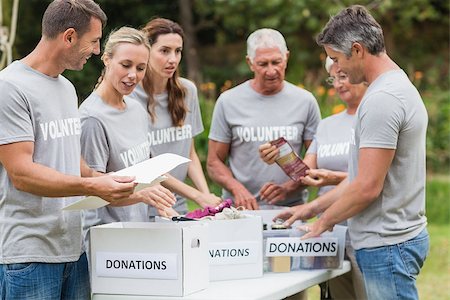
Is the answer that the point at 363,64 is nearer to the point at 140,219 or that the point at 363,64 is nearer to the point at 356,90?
the point at 356,90

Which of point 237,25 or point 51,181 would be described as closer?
point 51,181

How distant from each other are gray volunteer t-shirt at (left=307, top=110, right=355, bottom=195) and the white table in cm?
55

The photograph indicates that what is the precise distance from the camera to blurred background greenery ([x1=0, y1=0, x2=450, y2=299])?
37.3 feet

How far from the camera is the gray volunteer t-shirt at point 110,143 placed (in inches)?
137

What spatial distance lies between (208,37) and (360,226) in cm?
1285

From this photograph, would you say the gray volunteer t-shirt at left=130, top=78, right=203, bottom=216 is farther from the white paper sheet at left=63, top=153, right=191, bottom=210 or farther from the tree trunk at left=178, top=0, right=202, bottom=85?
the tree trunk at left=178, top=0, right=202, bottom=85

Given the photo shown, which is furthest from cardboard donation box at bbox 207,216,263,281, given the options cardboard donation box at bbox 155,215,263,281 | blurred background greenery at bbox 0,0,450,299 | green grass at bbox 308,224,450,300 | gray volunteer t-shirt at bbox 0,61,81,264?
blurred background greenery at bbox 0,0,450,299

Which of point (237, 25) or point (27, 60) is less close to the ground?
point (237, 25)

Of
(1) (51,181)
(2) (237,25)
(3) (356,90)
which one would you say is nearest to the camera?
(1) (51,181)

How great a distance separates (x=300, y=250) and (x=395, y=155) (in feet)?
2.03

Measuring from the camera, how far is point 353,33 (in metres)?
3.42

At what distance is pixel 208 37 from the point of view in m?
16.1

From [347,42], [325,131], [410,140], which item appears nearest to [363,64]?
[347,42]

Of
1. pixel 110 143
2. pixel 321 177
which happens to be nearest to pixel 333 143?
pixel 321 177
